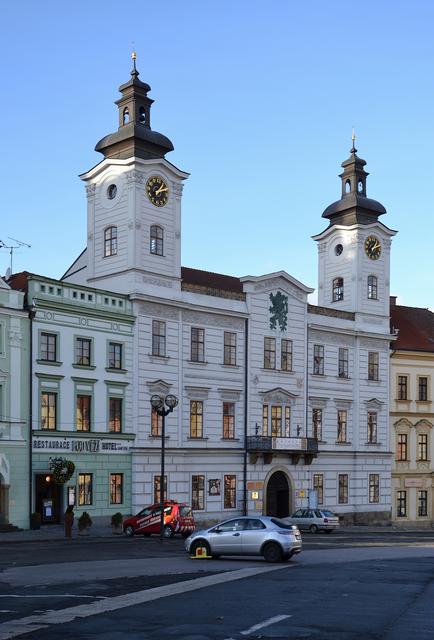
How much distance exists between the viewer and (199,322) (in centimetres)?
5334

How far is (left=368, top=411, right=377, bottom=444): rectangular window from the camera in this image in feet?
209

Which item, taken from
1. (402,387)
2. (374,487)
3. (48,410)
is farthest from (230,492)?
(402,387)

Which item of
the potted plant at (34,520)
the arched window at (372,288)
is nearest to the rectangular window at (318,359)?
the arched window at (372,288)

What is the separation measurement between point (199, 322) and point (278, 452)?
916 cm

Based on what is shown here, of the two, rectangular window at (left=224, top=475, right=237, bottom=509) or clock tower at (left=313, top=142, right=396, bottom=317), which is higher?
clock tower at (left=313, top=142, right=396, bottom=317)

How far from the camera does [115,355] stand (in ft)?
161

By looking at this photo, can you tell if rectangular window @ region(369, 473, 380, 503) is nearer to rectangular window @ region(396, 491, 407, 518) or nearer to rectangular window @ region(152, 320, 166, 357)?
rectangular window @ region(396, 491, 407, 518)

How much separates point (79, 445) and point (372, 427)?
24.2 metres

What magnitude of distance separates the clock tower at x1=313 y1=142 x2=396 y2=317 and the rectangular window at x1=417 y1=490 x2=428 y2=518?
12619 millimetres

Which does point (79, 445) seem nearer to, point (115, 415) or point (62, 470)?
point (115, 415)

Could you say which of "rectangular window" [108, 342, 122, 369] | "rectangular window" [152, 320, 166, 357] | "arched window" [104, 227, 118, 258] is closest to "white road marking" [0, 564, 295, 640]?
"rectangular window" [108, 342, 122, 369]

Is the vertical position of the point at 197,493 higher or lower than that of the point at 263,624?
lower

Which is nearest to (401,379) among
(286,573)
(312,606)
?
(286,573)

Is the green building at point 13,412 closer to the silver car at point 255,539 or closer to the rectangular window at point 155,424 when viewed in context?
the rectangular window at point 155,424
